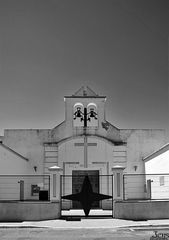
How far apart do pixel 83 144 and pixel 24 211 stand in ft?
25.9

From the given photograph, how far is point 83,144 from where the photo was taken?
2619 centimetres

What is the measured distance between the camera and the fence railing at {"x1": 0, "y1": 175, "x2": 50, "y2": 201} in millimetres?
22875

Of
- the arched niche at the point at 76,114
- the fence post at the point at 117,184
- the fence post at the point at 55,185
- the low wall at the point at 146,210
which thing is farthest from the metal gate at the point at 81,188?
the low wall at the point at 146,210

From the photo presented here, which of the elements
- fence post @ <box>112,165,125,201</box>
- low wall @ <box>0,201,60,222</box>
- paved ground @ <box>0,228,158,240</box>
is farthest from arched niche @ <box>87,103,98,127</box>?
paved ground @ <box>0,228,158,240</box>

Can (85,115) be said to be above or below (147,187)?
above

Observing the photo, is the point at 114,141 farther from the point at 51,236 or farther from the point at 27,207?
the point at 51,236

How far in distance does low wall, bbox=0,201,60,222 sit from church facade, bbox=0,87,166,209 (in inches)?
223

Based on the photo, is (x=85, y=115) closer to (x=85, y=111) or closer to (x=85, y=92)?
(x=85, y=111)

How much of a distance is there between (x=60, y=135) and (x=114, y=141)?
3.81 meters

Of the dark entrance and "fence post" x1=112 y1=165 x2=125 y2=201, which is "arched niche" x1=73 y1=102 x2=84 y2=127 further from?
"fence post" x1=112 y1=165 x2=125 y2=201

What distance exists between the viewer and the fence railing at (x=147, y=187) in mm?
22812

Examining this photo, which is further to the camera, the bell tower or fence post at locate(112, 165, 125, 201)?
the bell tower

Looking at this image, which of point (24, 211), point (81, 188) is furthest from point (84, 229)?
point (81, 188)

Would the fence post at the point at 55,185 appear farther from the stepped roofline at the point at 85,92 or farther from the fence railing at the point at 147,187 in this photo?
the stepped roofline at the point at 85,92
